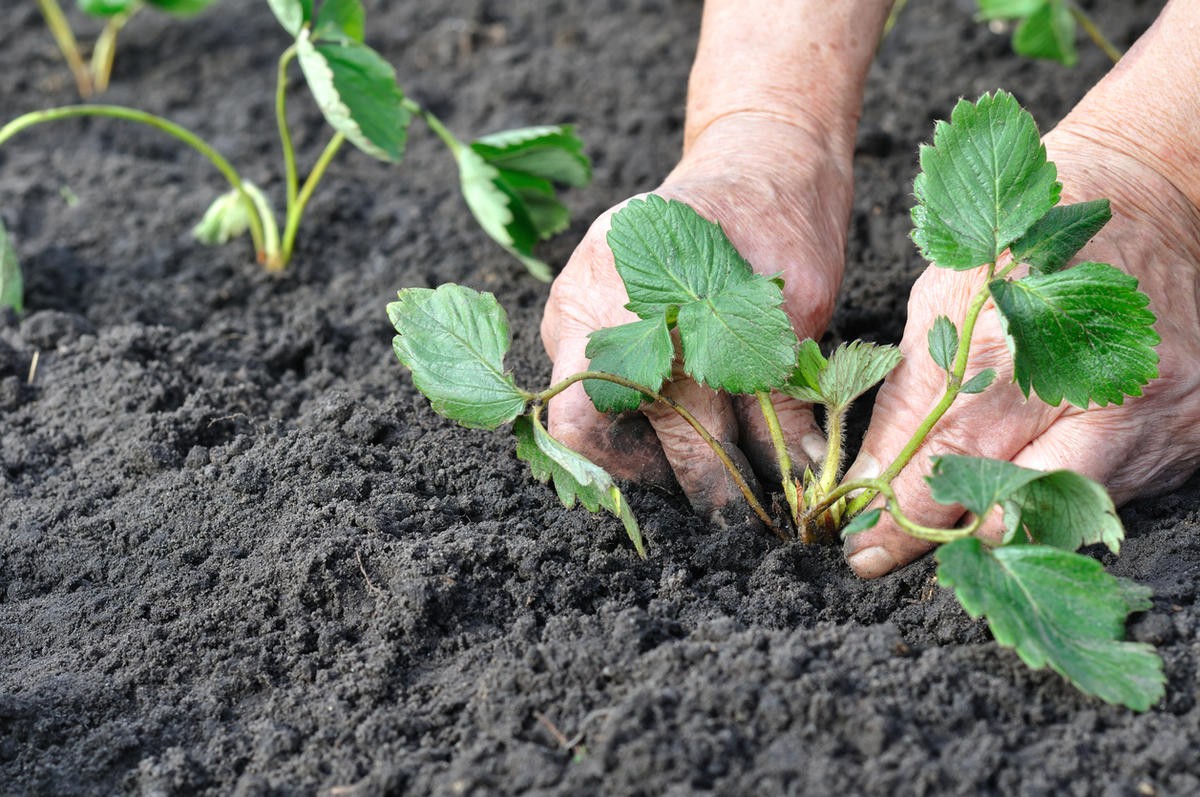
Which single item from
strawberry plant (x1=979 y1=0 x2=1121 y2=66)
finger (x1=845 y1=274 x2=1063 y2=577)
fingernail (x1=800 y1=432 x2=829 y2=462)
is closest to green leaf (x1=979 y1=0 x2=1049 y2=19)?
strawberry plant (x1=979 y1=0 x2=1121 y2=66)

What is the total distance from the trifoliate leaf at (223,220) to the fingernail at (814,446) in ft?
4.43

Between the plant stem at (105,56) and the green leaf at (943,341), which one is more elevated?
the green leaf at (943,341)

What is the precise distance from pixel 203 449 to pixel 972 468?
114 cm

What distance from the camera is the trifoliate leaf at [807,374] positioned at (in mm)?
1524

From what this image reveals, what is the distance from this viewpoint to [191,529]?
1685mm

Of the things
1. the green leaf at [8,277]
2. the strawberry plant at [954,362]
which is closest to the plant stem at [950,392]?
the strawberry plant at [954,362]

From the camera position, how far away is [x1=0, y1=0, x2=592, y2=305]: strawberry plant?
2.07 metres

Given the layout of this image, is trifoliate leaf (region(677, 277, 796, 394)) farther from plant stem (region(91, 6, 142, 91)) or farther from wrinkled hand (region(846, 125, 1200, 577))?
plant stem (region(91, 6, 142, 91))

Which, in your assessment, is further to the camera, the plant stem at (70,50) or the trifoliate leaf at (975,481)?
the plant stem at (70,50)

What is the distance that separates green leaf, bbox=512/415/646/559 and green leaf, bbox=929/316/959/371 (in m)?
0.41

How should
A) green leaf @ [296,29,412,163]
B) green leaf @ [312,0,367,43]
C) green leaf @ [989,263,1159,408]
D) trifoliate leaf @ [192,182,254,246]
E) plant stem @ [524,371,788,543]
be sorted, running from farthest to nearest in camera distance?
trifoliate leaf @ [192,182,254,246]
green leaf @ [312,0,367,43]
green leaf @ [296,29,412,163]
plant stem @ [524,371,788,543]
green leaf @ [989,263,1159,408]

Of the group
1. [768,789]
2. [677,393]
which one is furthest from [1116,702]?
[677,393]

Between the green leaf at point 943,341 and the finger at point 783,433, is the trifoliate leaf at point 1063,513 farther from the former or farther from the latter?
the finger at point 783,433

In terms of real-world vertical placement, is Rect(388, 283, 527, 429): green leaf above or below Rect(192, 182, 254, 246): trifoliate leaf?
above
